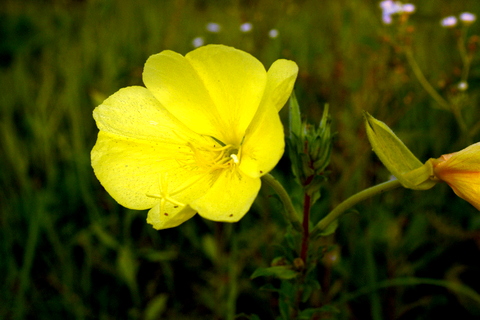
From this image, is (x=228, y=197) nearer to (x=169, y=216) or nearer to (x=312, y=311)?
(x=169, y=216)

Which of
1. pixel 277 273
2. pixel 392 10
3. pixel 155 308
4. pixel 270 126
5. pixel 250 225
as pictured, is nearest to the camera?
pixel 270 126

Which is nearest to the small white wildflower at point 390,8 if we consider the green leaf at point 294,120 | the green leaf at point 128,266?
the green leaf at point 294,120

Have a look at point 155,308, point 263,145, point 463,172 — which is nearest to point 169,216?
point 263,145

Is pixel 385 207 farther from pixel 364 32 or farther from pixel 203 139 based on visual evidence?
pixel 364 32

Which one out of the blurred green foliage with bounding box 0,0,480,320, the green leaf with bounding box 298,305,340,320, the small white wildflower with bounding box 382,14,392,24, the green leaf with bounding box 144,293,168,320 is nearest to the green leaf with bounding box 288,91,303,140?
the blurred green foliage with bounding box 0,0,480,320

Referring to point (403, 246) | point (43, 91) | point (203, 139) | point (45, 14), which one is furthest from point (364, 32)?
point (45, 14)

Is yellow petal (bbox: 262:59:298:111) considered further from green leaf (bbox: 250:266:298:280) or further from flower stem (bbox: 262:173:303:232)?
green leaf (bbox: 250:266:298:280)
